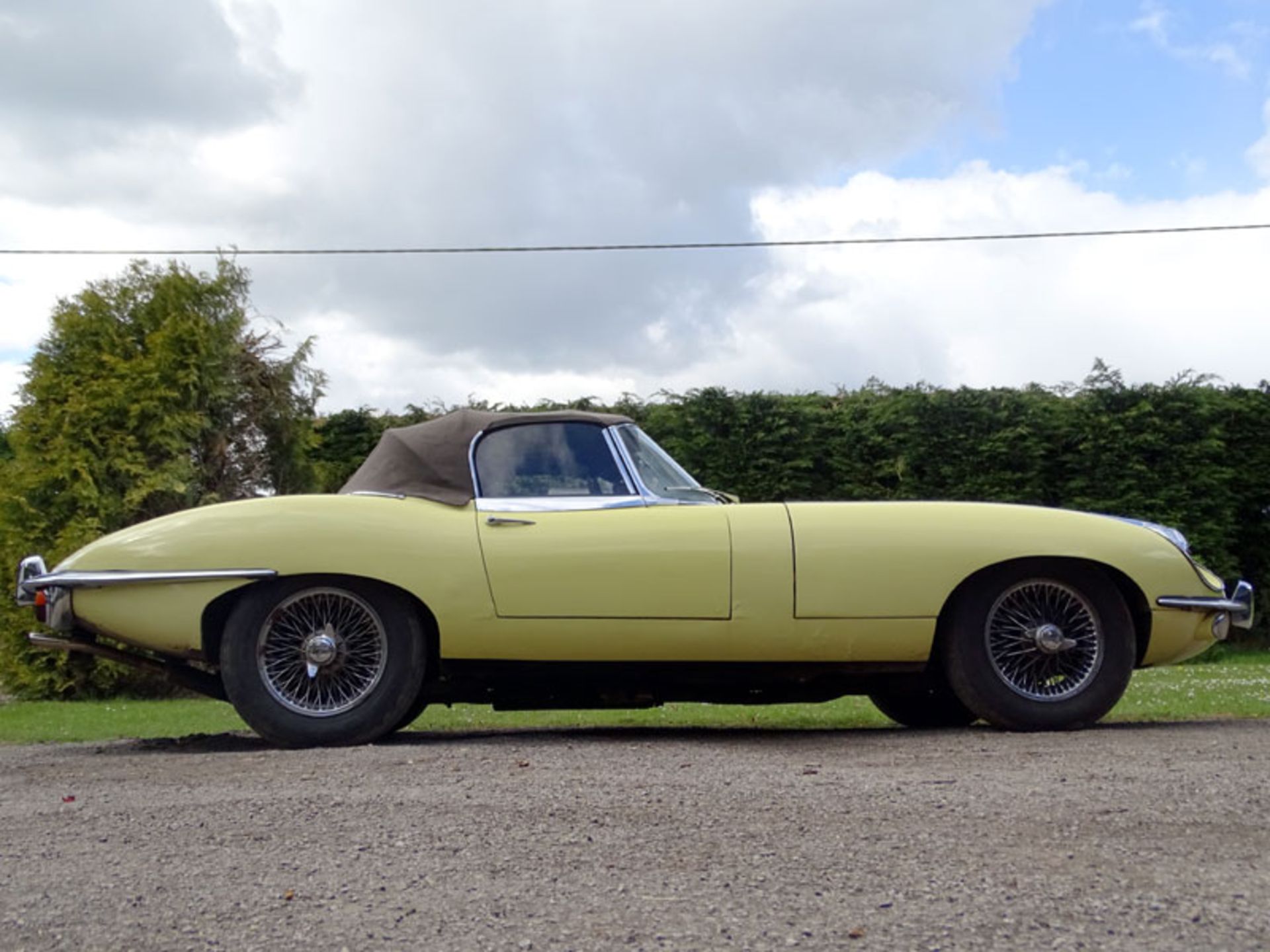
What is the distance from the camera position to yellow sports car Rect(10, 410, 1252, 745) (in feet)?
17.8

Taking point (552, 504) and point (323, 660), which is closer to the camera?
point (323, 660)

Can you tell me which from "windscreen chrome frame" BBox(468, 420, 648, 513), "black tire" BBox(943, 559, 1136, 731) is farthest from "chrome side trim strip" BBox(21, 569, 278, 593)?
"black tire" BBox(943, 559, 1136, 731)

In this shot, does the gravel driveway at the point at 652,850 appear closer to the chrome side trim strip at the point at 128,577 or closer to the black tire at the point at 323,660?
the black tire at the point at 323,660

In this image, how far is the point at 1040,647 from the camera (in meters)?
5.51

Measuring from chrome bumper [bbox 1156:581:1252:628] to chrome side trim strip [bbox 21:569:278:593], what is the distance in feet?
12.7

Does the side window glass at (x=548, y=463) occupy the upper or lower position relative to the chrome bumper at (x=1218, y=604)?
upper

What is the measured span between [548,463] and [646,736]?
135 cm

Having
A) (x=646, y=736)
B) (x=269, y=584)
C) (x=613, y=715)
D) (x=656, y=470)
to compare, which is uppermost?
(x=656, y=470)

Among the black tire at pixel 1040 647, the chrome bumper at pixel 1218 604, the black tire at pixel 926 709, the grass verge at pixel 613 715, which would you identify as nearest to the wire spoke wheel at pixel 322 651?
the grass verge at pixel 613 715

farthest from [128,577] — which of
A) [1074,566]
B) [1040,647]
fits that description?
[1074,566]

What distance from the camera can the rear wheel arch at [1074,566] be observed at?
18.3ft

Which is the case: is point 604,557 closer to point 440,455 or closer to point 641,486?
point 641,486

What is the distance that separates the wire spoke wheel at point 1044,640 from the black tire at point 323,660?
2.50 m

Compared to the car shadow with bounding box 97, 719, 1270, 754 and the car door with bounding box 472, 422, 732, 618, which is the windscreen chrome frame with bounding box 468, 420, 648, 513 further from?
the car shadow with bounding box 97, 719, 1270, 754
